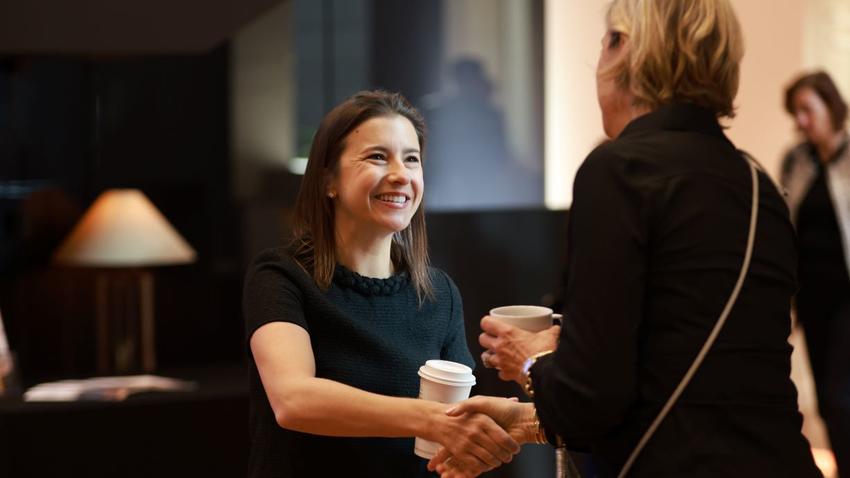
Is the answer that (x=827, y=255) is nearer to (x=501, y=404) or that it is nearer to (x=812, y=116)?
(x=812, y=116)

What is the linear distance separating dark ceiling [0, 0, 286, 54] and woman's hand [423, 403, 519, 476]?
3438 millimetres

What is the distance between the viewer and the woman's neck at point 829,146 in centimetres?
522

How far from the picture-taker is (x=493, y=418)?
2092 millimetres

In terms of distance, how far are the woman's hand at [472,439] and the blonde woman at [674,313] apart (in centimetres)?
32

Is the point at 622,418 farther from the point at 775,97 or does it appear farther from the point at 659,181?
the point at 775,97

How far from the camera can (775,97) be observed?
7113 mm

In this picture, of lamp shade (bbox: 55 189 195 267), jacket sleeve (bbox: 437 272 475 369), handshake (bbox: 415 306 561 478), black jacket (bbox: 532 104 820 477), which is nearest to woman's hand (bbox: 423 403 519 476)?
handshake (bbox: 415 306 561 478)

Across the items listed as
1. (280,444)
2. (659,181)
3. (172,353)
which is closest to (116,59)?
(172,353)

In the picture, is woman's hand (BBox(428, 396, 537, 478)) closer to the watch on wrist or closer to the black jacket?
the watch on wrist

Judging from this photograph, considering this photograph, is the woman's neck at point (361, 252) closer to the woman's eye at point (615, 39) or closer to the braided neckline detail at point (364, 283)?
the braided neckline detail at point (364, 283)

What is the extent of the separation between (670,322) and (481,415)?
511 mm

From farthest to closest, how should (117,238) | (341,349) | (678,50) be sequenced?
(117,238) < (341,349) < (678,50)

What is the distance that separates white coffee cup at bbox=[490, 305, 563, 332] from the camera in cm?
195

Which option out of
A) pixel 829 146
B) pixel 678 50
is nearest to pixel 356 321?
pixel 678 50
